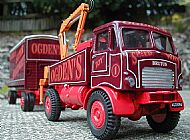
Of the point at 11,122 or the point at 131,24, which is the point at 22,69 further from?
the point at 131,24

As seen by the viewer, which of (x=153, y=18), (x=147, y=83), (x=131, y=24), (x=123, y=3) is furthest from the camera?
(x=153, y=18)

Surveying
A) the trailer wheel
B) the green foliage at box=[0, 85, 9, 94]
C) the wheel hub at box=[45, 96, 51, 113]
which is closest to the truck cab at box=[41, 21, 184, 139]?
the wheel hub at box=[45, 96, 51, 113]

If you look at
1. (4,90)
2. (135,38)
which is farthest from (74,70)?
(4,90)

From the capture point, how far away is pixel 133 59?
5852mm

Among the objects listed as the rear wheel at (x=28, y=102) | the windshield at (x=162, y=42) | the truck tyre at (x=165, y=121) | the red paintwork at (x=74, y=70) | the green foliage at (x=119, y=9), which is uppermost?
the green foliage at (x=119, y=9)

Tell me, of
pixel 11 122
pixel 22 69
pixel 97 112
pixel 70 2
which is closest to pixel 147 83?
pixel 97 112

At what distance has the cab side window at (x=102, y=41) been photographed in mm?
6459

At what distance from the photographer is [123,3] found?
2111 cm

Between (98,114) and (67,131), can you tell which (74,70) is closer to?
(67,131)

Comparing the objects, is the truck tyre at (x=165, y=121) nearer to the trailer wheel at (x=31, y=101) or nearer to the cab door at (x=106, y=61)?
the cab door at (x=106, y=61)

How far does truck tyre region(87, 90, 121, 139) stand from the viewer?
585cm

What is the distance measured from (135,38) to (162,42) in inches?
27.9

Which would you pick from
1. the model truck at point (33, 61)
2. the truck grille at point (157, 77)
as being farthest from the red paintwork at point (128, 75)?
the model truck at point (33, 61)

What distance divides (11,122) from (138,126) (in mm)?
3328
